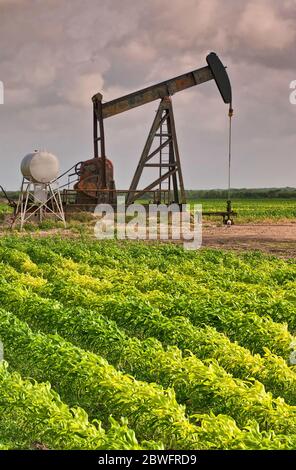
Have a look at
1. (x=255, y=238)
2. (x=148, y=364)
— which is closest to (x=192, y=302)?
(x=148, y=364)

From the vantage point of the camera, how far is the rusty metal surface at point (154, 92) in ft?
107

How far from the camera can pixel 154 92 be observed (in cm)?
3338

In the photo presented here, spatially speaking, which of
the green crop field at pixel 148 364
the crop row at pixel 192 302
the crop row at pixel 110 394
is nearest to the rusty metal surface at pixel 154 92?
the crop row at pixel 192 302

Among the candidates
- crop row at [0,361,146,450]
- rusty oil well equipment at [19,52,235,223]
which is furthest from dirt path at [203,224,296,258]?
crop row at [0,361,146,450]

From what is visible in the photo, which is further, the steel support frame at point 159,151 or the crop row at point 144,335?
the steel support frame at point 159,151

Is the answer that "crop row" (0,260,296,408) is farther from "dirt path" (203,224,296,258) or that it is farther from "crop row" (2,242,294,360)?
"dirt path" (203,224,296,258)

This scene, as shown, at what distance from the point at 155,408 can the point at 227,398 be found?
896 millimetres

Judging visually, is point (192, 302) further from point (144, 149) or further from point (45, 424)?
point (144, 149)

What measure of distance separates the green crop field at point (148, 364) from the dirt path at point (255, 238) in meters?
8.41

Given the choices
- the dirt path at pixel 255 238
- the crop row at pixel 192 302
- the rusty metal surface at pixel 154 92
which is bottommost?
the dirt path at pixel 255 238

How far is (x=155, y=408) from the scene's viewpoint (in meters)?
6.62

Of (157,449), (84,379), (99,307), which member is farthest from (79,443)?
(99,307)

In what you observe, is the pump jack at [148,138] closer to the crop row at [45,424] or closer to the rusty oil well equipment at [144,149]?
the rusty oil well equipment at [144,149]

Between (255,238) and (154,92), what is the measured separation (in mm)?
10056
